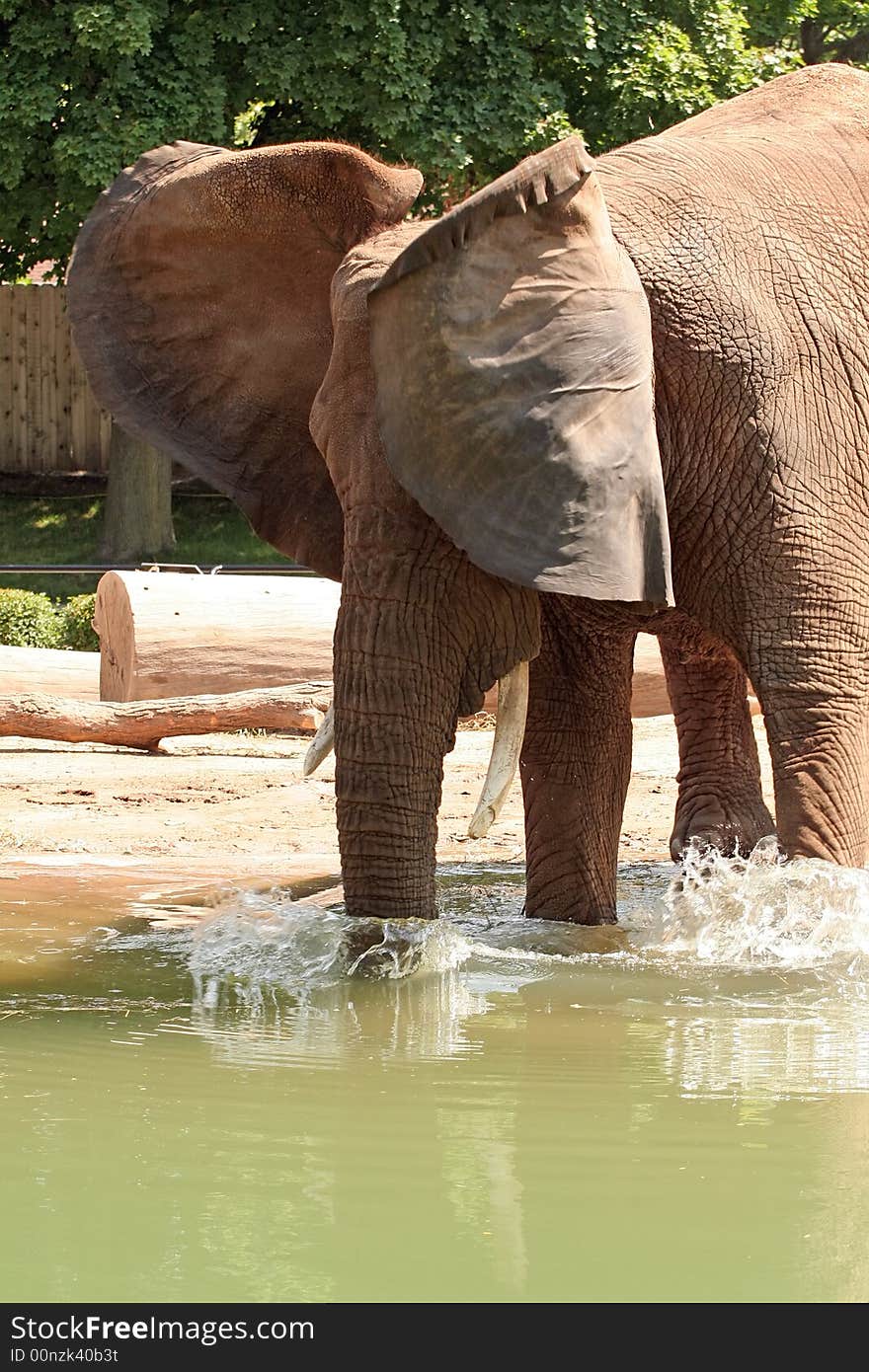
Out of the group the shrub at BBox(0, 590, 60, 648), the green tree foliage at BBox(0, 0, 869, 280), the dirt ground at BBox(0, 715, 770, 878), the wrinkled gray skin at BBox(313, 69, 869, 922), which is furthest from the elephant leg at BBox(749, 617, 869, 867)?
the green tree foliage at BBox(0, 0, 869, 280)

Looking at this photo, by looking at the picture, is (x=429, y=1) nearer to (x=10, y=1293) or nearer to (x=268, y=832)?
(x=268, y=832)

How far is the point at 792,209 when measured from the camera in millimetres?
5824

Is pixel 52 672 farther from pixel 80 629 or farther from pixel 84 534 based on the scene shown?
pixel 84 534

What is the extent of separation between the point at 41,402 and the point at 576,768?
22.5m

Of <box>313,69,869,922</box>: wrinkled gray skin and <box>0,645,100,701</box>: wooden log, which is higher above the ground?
<box>313,69,869,922</box>: wrinkled gray skin

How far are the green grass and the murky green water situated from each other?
15.7m

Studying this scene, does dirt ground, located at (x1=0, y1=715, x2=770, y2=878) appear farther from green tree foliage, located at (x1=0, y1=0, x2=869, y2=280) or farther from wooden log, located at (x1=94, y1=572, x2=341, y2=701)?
green tree foliage, located at (x1=0, y1=0, x2=869, y2=280)

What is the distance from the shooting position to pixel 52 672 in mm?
12586

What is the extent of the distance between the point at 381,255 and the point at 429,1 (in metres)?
16.1

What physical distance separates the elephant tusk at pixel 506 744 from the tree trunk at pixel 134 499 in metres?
17.5

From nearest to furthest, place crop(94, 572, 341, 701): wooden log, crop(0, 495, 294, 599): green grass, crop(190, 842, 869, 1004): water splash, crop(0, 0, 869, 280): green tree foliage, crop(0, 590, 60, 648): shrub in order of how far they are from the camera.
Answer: crop(190, 842, 869, 1004): water splash
crop(94, 572, 341, 701): wooden log
crop(0, 590, 60, 648): shrub
crop(0, 0, 869, 280): green tree foliage
crop(0, 495, 294, 599): green grass

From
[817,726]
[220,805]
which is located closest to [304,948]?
[817,726]

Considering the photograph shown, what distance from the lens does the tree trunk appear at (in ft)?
75.4

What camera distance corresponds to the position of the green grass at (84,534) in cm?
2295
